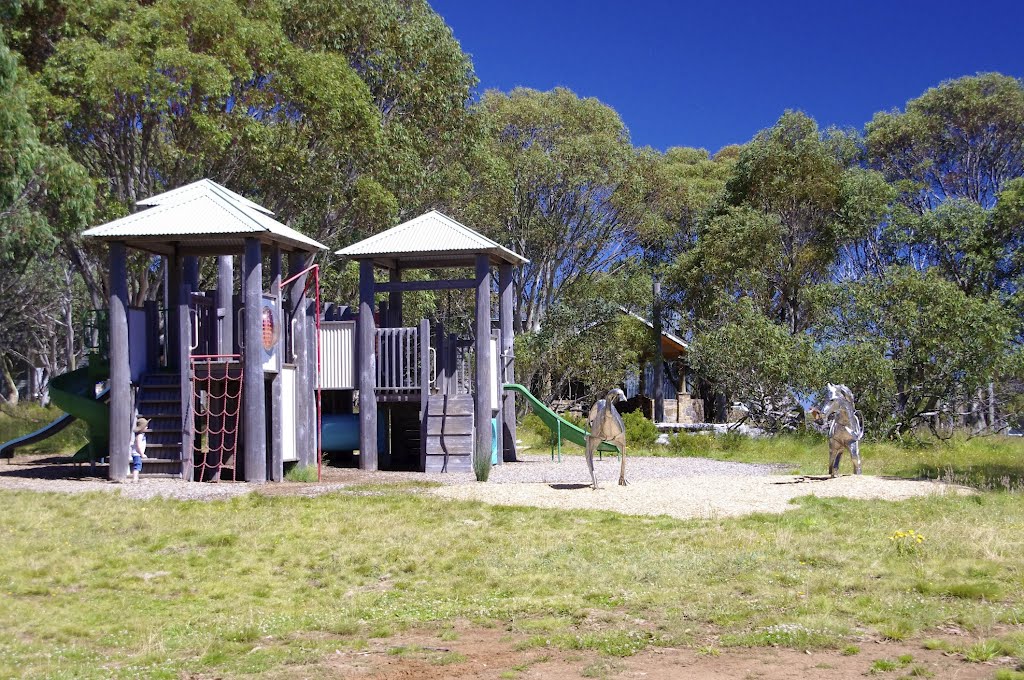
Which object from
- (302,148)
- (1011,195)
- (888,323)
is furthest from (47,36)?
(1011,195)

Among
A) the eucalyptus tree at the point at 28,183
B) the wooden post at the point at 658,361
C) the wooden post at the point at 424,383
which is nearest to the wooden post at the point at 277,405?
the wooden post at the point at 424,383

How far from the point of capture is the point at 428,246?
69.7ft

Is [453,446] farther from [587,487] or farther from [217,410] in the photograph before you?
[587,487]

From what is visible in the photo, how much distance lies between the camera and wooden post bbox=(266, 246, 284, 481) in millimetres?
18266

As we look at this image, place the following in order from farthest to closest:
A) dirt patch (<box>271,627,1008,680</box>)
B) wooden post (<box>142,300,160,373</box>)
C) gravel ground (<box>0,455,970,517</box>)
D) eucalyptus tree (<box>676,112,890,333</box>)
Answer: eucalyptus tree (<box>676,112,890,333</box>)
wooden post (<box>142,300,160,373</box>)
gravel ground (<box>0,455,970,517</box>)
dirt patch (<box>271,627,1008,680</box>)

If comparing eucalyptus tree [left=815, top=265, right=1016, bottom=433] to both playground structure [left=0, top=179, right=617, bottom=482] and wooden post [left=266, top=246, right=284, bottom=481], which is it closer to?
playground structure [left=0, top=179, right=617, bottom=482]

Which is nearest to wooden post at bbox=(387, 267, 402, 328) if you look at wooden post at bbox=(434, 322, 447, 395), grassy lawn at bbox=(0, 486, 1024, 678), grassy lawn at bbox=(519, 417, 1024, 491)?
Result: wooden post at bbox=(434, 322, 447, 395)

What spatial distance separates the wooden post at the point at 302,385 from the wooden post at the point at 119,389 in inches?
106

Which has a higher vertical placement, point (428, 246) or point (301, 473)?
point (428, 246)

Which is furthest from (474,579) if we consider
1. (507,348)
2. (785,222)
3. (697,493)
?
(785,222)

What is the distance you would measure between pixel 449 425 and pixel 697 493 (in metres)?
6.53

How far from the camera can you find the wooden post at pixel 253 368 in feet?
57.6

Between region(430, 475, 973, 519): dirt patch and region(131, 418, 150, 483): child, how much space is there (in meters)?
4.86

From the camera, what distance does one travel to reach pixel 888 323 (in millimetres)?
27156
